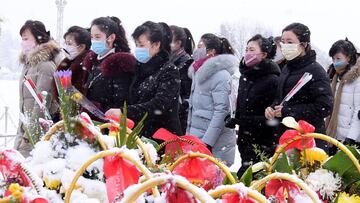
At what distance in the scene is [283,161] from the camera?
235 cm

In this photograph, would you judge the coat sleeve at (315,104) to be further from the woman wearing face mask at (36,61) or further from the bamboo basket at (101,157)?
the bamboo basket at (101,157)

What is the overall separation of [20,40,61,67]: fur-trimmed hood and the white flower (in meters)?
3.00

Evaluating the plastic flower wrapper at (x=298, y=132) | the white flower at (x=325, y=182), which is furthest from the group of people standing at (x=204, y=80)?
the white flower at (x=325, y=182)

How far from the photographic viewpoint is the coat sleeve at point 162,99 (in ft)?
12.1

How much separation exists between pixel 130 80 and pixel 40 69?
1.07m

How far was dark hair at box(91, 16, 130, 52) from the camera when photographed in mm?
4289

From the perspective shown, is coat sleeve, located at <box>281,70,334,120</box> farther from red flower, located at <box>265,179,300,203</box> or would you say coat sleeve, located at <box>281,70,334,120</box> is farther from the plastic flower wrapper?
red flower, located at <box>265,179,300,203</box>

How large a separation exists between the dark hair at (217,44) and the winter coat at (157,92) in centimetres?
94

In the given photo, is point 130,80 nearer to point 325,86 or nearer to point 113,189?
point 325,86

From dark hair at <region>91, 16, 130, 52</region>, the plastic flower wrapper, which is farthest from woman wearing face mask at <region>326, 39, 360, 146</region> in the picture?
the plastic flower wrapper

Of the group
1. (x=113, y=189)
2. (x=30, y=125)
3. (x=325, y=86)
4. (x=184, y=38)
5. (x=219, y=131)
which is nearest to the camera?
(x=113, y=189)

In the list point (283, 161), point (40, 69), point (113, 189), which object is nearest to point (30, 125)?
point (113, 189)

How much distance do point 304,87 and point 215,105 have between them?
0.93 meters

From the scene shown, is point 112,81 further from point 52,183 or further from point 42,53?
point 52,183
